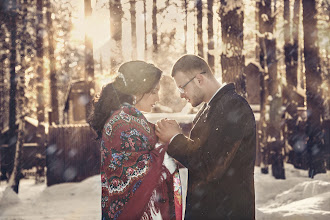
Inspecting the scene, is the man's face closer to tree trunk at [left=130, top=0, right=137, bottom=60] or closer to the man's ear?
the man's ear

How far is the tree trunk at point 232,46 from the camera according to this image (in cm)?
858

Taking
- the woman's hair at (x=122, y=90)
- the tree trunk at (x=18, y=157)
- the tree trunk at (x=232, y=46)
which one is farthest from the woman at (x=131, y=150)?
the tree trunk at (x=18, y=157)

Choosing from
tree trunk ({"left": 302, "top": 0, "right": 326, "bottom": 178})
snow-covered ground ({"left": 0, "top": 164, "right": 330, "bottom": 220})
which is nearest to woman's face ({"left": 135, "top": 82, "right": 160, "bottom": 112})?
snow-covered ground ({"left": 0, "top": 164, "right": 330, "bottom": 220})

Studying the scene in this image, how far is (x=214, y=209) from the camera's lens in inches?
118

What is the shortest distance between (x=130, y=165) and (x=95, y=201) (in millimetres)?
6993

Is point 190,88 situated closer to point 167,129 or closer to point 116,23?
point 167,129

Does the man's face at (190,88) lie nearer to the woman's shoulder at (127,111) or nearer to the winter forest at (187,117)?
the woman's shoulder at (127,111)

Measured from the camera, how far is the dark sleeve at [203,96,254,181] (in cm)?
280

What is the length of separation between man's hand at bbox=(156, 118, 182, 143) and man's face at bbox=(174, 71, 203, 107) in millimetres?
251

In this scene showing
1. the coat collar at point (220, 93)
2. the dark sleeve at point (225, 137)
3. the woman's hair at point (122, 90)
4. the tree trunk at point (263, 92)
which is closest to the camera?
the dark sleeve at point (225, 137)

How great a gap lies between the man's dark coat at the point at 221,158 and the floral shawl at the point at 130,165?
65 centimetres

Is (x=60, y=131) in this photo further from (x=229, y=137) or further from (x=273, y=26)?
(x=229, y=137)

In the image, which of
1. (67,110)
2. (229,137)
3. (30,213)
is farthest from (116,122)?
(67,110)

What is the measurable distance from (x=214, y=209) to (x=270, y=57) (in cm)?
1029
